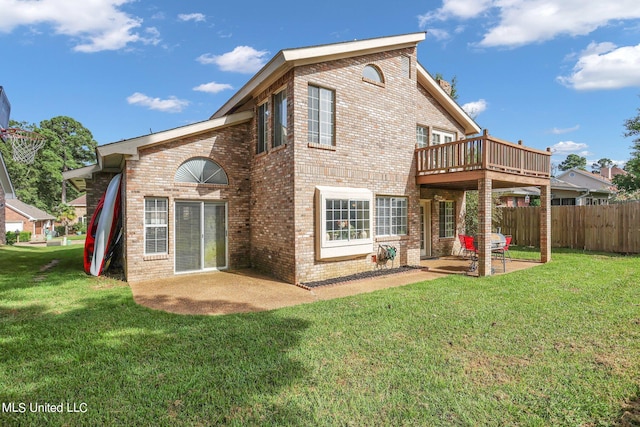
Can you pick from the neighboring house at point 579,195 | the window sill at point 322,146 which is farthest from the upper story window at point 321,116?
the neighboring house at point 579,195

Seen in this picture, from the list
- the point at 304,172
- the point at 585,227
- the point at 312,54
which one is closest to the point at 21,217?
the point at 304,172

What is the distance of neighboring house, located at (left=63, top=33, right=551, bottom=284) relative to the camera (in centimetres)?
845

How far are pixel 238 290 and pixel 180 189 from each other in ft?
12.4


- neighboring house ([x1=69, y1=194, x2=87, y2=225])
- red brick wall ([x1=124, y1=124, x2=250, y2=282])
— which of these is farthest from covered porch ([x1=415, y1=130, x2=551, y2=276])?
neighboring house ([x1=69, y1=194, x2=87, y2=225])

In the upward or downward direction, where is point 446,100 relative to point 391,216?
upward

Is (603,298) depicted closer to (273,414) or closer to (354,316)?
(354,316)

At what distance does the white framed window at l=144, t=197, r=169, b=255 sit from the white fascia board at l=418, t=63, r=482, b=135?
10.1 metres

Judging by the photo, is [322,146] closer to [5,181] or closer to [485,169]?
[485,169]

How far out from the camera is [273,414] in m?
2.79

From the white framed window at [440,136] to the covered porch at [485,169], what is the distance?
242 centimetres

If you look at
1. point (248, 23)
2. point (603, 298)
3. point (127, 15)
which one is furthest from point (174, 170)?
point (603, 298)

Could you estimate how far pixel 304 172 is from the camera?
838cm

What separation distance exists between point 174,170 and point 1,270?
23.3 feet

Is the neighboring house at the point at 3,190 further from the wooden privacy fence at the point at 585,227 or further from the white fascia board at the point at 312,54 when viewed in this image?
the wooden privacy fence at the point at 585,227
